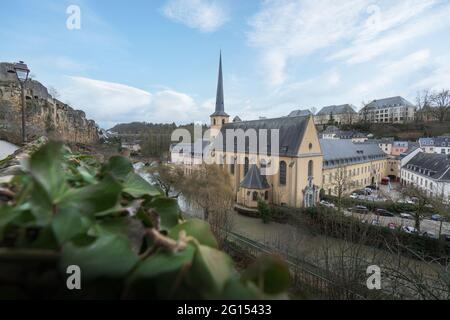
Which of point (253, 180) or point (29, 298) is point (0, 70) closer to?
point (253, 180)

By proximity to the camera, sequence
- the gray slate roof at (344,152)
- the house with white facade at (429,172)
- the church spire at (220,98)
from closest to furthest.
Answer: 1. the house with white facade at (429,172)
2. the gray slate roof at (344,152)
3. the church spire at (220,98)

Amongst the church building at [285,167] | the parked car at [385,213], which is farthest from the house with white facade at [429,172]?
the church building at [285,167]

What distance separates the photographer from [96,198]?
49 cm

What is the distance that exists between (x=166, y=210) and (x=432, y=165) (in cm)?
3382

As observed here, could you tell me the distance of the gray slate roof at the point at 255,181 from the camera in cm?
2064

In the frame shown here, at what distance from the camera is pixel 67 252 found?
384mm

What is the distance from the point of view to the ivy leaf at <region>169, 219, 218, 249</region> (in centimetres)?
55

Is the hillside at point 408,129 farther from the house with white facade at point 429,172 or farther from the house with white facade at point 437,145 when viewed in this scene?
the house with white facade at point 429,172

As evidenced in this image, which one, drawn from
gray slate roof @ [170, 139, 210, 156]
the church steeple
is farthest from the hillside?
gray slate roof @ [170, 139, 210, 156]

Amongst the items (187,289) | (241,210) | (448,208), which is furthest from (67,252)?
(241,210)

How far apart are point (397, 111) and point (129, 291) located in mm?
71609

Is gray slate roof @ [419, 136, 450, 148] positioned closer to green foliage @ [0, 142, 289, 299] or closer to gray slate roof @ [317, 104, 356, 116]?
gray slate roof @ [317, 104, 356, 116]

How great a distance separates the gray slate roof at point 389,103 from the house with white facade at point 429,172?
107 ft

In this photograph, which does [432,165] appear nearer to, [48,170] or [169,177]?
[169,177]
